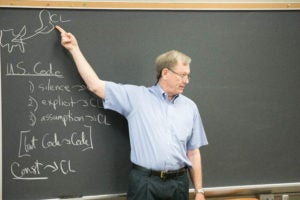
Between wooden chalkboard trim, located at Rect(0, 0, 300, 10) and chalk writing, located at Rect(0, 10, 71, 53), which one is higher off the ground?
wooden chalkboard trim, located at Rect(0, 0, 300, 10)

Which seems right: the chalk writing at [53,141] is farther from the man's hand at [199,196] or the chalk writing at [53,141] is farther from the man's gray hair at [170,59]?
the man's hand at [199,196]

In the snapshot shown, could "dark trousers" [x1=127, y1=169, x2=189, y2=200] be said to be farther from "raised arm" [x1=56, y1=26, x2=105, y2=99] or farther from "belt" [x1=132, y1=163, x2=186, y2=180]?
"raised arm" [x1=56, y1=26, x2=105, y2=99]

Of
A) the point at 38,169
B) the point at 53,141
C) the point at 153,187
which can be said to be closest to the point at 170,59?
the point at 153,187

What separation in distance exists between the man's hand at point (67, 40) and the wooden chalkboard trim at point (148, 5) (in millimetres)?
145

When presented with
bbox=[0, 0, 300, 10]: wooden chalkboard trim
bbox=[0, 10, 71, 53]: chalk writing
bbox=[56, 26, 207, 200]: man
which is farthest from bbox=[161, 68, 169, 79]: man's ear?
bbox=[0, 10, 71, 53]: chalk writing

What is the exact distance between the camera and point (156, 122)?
75.1 inches

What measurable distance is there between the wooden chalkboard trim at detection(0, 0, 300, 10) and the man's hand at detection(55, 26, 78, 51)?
0.14 m

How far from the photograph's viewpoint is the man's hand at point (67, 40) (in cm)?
190

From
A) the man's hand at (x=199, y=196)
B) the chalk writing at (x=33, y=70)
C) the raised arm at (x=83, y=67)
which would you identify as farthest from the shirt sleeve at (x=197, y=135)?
the chalk writing at (x=33, y=70)

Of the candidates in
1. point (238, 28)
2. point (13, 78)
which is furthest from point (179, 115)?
point (13, 78)

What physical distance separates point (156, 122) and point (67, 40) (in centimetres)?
68

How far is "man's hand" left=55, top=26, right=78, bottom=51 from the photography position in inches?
75.0

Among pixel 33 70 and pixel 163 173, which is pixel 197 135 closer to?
pixel 163 173

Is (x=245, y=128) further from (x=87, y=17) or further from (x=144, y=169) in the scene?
(x=87, y=17)
